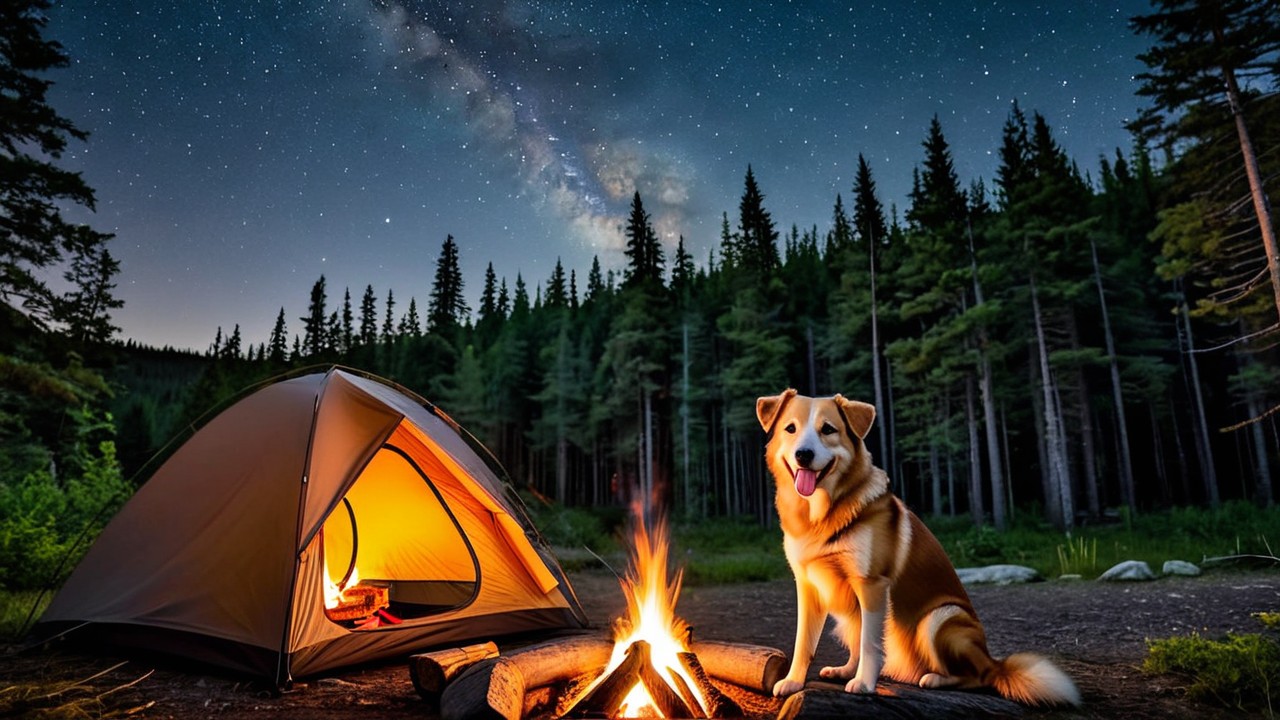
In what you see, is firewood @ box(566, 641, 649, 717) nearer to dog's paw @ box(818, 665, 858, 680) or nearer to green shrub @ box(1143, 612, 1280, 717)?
dog's paw @ box(818, 665, 858, 680)

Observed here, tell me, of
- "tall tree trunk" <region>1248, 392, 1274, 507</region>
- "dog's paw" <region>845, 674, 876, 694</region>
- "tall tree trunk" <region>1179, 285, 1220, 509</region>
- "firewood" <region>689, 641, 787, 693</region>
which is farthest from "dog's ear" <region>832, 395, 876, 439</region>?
"tall tree trunk" <region>1248, 392, 1274, 507</region>

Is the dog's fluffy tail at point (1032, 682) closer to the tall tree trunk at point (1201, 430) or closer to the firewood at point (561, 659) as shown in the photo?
the firewood at point (561, 659)

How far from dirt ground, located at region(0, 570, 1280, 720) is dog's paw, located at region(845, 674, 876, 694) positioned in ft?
3.09

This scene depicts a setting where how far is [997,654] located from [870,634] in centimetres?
338

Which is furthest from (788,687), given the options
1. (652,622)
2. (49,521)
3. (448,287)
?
(448,287)

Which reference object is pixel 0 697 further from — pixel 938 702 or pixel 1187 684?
pixel 1187 684

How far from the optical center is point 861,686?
3.03 meters

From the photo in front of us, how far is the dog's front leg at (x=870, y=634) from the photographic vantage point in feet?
9.97

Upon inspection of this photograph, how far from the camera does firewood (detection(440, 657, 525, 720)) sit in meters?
3.38

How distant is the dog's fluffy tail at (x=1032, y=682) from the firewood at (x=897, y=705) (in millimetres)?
74

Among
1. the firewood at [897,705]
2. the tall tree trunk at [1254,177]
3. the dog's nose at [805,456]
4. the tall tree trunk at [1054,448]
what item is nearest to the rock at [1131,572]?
the tall tree trunk at [1254,177]

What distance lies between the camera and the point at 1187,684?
4.05 metres

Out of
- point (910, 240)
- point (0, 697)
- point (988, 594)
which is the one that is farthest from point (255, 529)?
point (910, 240)

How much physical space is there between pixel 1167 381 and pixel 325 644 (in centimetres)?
3677
